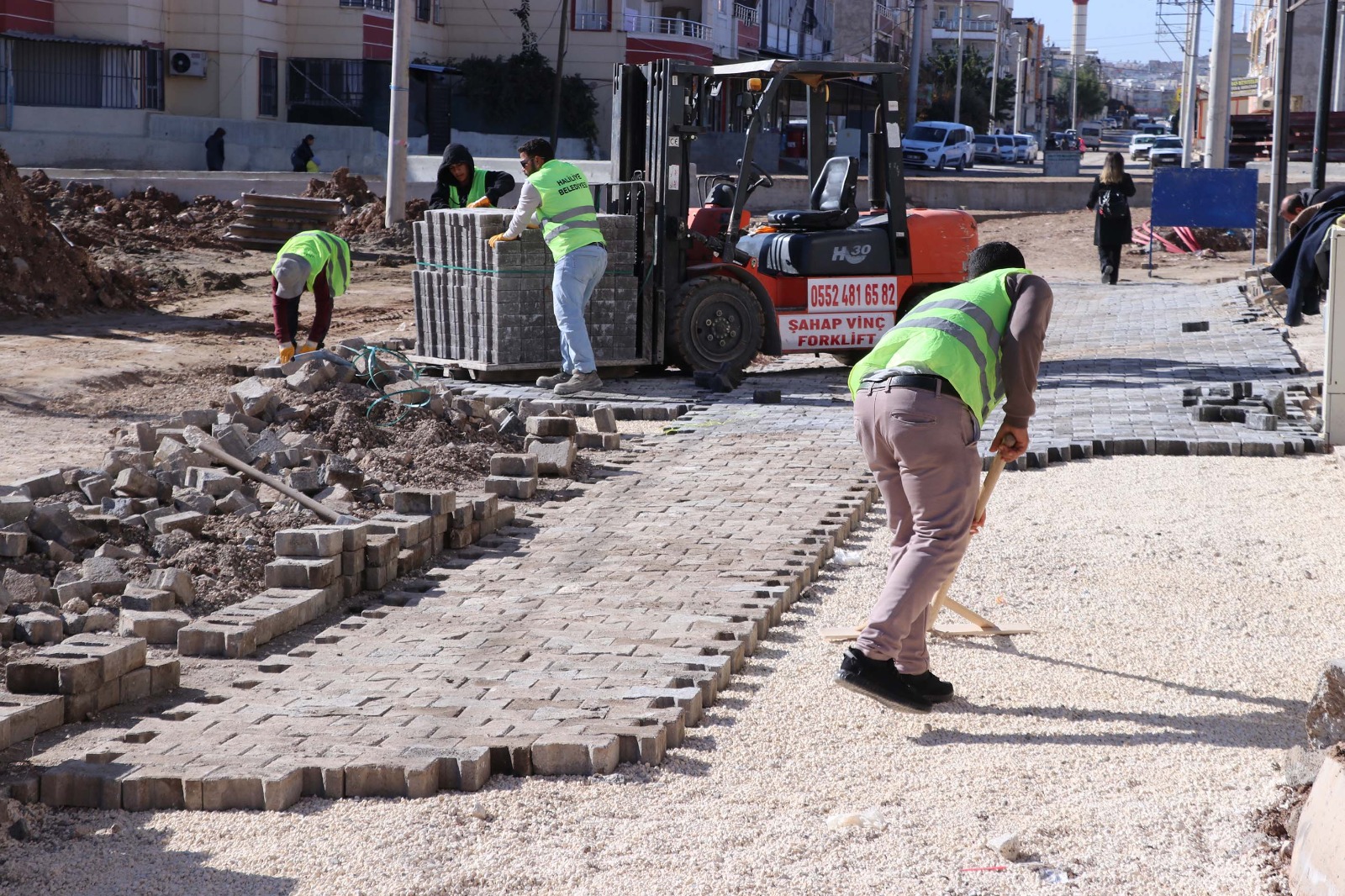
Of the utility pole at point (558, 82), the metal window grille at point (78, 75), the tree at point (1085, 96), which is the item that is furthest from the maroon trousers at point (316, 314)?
the tree at point (1085, 96)

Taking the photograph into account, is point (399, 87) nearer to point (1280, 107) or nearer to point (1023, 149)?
point (1280, 107)

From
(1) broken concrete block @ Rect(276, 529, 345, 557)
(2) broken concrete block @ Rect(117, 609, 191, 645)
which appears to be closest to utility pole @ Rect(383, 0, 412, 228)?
(1) broken concrete block @ Rect(276, 529, 345, 557)

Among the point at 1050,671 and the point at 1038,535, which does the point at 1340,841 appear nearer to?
the point at 1050,671

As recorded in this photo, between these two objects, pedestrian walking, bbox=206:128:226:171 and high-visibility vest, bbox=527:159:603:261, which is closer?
high-visibility vest, bbox=527:159:603:261

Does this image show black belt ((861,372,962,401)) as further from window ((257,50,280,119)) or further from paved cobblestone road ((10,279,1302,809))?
window ((257,50,280,119))

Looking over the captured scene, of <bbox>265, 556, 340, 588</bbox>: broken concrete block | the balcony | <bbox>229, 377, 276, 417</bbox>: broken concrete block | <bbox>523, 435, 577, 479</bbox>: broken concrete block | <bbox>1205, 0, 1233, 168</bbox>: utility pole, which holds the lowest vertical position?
<bbox>265, 556, 340, 588</bbox>: broken concrete block

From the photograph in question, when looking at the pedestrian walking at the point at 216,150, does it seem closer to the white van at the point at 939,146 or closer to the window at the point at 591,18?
the window at the point at 591,18

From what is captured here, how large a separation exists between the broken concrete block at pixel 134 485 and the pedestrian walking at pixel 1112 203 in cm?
1435

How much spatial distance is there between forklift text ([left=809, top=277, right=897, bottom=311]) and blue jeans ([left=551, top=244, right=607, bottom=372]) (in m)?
2.03

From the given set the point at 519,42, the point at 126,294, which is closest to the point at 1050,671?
the point at 126,294

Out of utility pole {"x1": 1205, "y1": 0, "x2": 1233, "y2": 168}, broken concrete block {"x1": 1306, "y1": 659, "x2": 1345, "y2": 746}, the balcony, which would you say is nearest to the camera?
broken concrete block {"x1": 1306, "y1": 659, "x2": 1345, "y2": 746}

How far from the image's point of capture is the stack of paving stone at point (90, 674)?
426 cm

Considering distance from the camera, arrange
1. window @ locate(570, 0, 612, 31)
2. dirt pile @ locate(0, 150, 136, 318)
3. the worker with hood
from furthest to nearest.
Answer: window @ locate(570, 0, 612, 31) < dirt pile @ locate(0, 150, 136, 318) < the worker with hood

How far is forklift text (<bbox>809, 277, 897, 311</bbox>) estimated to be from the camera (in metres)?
11.6
